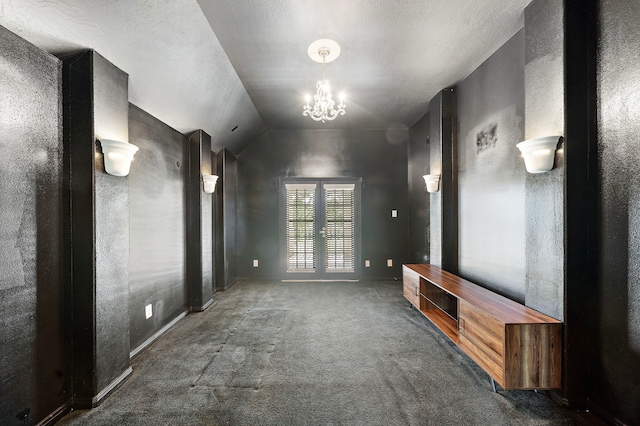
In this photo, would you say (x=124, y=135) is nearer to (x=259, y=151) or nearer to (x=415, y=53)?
(x=415, y=53)

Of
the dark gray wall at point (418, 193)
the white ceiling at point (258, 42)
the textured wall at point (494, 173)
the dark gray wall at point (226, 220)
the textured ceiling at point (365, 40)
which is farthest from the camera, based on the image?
the dark gray wall at point (226, 220)

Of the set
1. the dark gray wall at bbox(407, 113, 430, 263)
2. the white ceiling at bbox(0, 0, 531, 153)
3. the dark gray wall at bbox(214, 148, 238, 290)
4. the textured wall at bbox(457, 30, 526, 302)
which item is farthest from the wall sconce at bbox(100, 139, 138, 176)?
the dark gray wall at bbox(407, 113, 430, 263)

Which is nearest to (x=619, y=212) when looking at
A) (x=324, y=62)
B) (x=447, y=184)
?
(x=447, y=184)

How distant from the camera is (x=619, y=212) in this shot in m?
1.71

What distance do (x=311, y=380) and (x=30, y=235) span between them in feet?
7.05

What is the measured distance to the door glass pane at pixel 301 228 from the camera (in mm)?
A: 5508

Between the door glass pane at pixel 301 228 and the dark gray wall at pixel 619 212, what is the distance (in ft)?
13.7

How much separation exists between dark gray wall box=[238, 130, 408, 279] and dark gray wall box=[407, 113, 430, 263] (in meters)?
0.16

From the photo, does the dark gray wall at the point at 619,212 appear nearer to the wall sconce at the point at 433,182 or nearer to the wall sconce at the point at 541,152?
the wall sconce at the point at 541,152

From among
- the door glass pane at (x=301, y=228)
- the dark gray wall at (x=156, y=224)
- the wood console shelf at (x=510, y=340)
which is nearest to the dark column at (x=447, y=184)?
the wood console shelf at (x=510, y=340)

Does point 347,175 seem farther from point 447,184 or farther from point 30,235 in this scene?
point 30,235

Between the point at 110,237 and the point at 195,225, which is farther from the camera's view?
the point at 195,225

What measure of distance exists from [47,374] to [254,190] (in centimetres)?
405

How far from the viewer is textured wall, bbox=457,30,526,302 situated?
8.18ft
